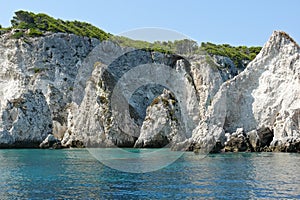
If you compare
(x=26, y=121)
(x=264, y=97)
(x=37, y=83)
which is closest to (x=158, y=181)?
(x=264, y=97)

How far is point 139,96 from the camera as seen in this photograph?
8150cm

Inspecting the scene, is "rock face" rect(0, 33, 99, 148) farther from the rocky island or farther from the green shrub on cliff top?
the green shrub on cliff top

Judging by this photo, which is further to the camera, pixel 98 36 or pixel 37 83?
pixel 98 36

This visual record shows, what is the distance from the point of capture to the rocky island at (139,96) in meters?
58.8

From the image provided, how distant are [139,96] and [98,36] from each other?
2236cm

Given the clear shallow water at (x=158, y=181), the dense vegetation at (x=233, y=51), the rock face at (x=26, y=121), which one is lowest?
the clear shallow water at (x=158, y=181)

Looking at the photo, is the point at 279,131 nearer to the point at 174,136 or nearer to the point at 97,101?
the point at 174,136

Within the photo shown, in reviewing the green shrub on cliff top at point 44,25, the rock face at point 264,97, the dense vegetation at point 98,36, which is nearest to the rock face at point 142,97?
the rock face at point 264,97

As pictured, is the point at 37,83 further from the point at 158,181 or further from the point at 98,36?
the point at 158,181

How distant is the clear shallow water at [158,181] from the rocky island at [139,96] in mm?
17557

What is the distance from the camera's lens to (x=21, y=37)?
280ft

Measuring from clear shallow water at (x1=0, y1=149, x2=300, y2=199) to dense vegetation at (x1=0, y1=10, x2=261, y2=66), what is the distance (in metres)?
56.2

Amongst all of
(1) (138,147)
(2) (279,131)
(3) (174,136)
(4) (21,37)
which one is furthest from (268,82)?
(4) (21,37)

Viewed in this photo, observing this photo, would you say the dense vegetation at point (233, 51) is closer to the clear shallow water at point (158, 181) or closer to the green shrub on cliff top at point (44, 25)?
the green shrub on cliff top at point (44, 25)
